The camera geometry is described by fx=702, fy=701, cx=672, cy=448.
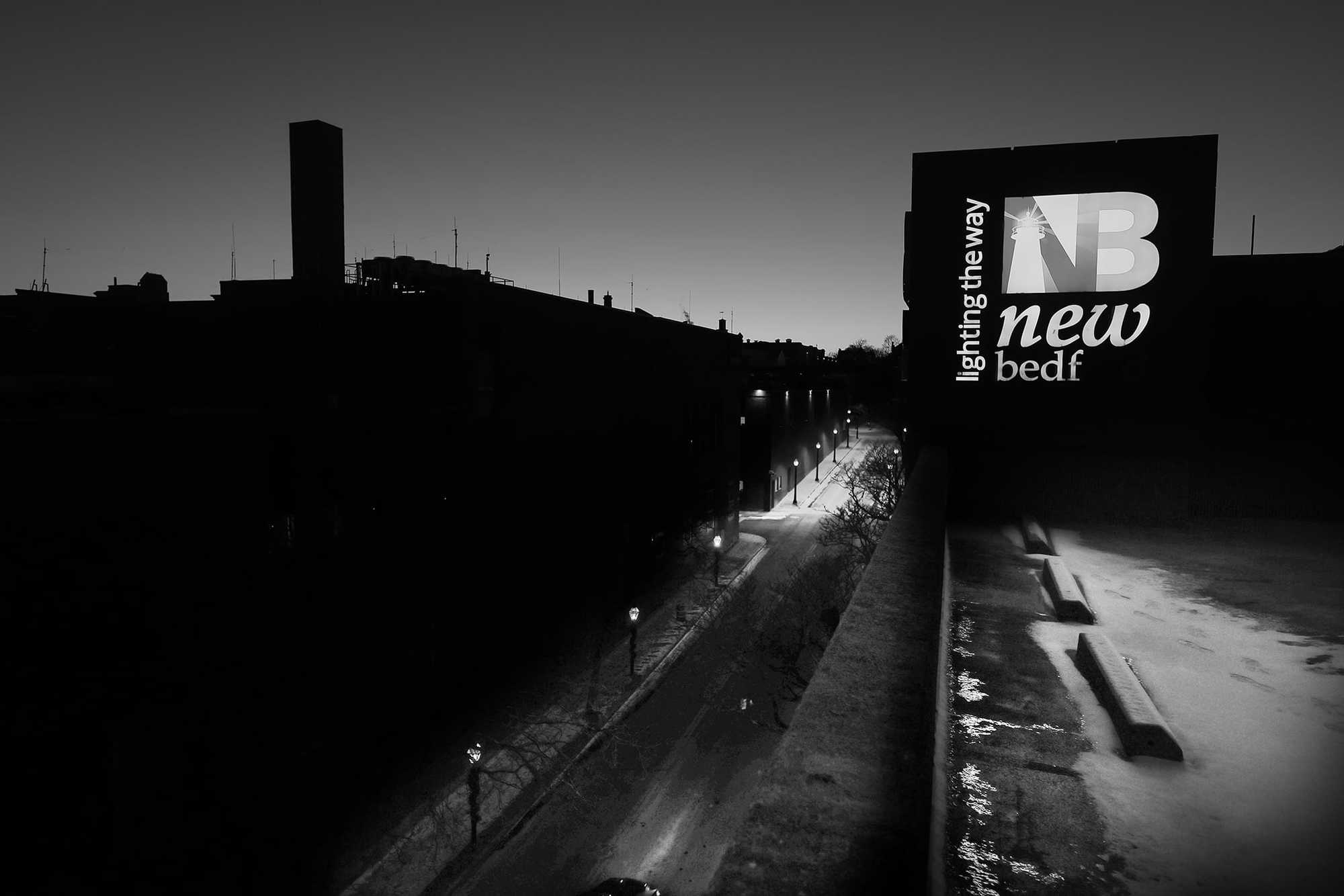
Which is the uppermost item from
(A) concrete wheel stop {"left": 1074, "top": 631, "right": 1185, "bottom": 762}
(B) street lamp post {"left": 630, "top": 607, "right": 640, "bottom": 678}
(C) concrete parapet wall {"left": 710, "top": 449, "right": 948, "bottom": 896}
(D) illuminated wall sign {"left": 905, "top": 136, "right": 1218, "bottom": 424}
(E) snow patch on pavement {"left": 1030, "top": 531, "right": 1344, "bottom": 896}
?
(D) illuminated wall sign {"left": 905, "top": 136, "right": 1218, "bottom": 424}

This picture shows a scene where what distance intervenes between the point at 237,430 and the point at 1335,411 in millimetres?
22313

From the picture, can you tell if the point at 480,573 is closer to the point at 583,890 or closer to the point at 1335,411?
the point at 583,890

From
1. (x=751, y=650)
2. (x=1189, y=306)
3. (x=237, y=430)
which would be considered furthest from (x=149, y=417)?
(x=1189, y=306)

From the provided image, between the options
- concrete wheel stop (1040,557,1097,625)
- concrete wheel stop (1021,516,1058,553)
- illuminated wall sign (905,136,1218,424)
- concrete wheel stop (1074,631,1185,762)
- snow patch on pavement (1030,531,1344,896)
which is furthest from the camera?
illuminated wall sign (905,136,1218,424)

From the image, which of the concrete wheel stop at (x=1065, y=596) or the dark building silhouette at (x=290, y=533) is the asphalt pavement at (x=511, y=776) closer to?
the dark building silhouette at (x=290, y=533)

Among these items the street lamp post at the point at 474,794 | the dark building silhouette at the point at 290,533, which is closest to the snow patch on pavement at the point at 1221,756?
the street lamp post at the point at 474,794

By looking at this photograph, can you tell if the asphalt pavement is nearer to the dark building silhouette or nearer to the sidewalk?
the sidewalk

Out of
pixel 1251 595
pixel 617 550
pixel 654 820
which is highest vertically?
pixel 1251 595

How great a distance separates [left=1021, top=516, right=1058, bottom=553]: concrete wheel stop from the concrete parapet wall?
549 centimetres

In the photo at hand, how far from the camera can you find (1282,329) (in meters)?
12.8

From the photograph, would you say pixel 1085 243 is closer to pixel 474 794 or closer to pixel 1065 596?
pixel 1065 596

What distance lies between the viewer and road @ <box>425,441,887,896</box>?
504 inches

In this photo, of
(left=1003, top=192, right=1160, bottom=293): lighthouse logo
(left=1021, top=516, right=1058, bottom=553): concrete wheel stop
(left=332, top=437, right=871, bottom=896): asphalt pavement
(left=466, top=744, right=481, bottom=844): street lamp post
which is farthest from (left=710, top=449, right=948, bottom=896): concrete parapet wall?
(left=466, top=744, right=481, bottom=844): street lamp post

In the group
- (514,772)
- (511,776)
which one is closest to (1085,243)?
(514,772)
